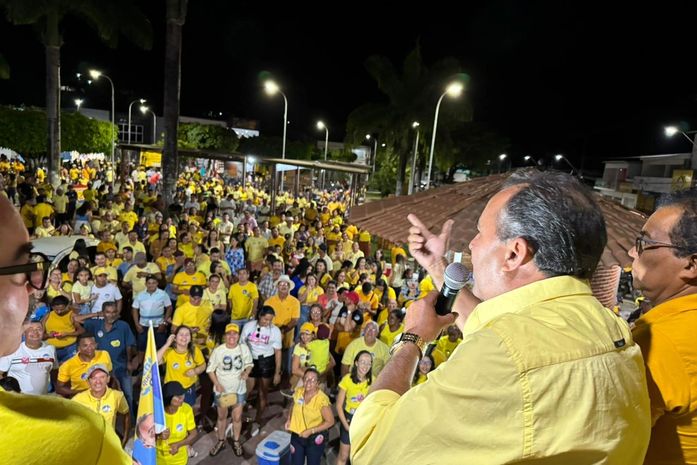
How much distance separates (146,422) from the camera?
16.0 feet

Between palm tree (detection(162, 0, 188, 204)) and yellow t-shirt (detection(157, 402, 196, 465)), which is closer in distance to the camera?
yellow t-shirt (detection(157, 402, 196, 465))

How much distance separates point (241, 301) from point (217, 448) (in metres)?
2.69

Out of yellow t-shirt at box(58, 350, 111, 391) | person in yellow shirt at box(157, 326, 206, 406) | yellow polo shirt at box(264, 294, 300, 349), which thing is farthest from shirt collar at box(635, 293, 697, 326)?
yellow polo shirt at box(264, 294, 300, 349)

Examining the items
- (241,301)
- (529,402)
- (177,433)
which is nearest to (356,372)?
(177,433)

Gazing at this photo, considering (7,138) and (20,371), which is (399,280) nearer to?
(20,371)

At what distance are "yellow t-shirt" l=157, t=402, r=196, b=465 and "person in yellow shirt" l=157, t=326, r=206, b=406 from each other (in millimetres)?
381

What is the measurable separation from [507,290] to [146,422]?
15.4 ft

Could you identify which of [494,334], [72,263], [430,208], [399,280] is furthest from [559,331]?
[399,280]

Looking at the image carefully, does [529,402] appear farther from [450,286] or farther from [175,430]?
[175,430]

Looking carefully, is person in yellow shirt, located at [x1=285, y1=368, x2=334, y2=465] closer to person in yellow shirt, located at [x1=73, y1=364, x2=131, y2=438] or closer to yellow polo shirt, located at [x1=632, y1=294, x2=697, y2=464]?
person in yellow shirt, located at [x1=73, y1=364, x2=131, y2=438]

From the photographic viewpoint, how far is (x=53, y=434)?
0.85 metres

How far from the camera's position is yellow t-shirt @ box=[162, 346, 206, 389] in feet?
20.1

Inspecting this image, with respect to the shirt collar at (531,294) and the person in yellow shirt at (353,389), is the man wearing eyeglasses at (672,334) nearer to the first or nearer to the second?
the shirt collar at (531,294)

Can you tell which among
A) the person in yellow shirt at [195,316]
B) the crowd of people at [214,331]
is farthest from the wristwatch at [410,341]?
the person in yellow shirt at [195,316]
